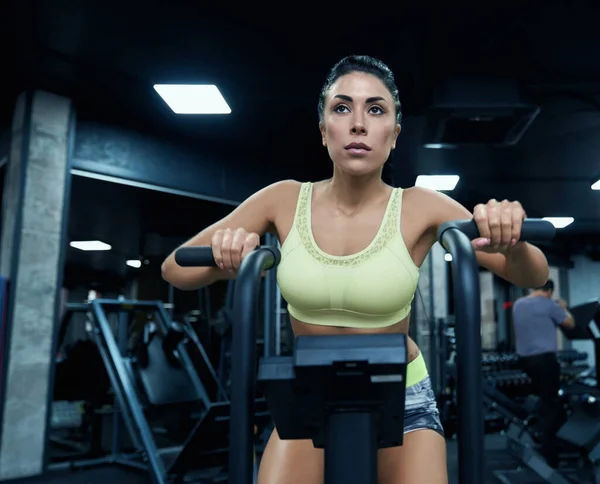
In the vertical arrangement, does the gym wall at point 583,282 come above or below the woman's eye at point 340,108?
above

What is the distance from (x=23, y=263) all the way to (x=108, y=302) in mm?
591

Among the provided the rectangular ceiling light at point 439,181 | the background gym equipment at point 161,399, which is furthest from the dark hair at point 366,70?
the rectangular ceiling light at point 439,181

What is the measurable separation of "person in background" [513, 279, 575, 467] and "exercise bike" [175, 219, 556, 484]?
414 centimetres

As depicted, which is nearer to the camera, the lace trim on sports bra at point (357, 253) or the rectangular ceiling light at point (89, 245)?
the lace trim on sports bra at point (357, 253)

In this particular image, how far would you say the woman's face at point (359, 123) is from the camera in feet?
3.20

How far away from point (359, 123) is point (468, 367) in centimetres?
43

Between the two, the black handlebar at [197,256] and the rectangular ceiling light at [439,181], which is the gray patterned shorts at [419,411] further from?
the rectangular ceiling light at [439,181]

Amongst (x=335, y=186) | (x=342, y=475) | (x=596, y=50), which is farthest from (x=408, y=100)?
(x=342, y=475)

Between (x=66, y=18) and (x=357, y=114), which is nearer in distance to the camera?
(x=357, y=114)

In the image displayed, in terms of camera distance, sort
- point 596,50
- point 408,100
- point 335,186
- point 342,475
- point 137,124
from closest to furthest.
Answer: point 342,475 → point 335,186 → point 596,50 → point 408,100 → point 137,124

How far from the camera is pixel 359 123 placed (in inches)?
38.0

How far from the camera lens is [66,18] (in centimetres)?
335

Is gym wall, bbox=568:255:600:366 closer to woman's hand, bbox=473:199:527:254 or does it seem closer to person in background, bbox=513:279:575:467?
person in background, bbox=513:279:575:467

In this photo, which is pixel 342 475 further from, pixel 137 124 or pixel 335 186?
Answer: pixel 137 124
